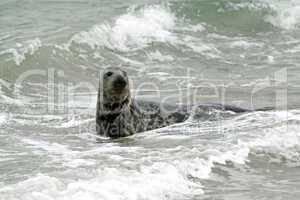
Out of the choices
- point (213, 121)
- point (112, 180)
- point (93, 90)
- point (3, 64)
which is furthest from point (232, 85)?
point (112, 180)

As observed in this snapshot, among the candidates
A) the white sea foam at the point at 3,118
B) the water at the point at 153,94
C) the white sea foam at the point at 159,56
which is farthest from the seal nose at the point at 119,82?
the white sea foam at the point at 159,56

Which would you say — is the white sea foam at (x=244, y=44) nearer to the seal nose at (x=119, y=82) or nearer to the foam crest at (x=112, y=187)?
the seal nose at (x=119, y=82)

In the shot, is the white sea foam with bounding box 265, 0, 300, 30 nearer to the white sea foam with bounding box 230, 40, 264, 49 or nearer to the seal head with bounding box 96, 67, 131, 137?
the white sea foam with bounding box 230, 40, 264, 49

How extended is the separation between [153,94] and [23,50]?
11.3 feet

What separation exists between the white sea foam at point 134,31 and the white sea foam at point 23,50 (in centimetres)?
100

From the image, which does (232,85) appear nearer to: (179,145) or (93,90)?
(93,90)

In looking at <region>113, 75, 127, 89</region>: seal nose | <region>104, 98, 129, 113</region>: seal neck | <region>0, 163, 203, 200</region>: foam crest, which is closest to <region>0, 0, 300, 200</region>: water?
<region>0, 163, 203, 200</region>: foam crest

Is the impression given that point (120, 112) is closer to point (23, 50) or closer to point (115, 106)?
point (115, 106)

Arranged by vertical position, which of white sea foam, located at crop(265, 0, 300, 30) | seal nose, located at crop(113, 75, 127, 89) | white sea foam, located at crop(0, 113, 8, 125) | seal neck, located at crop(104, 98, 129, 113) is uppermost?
white sea foam, located at crop(265, 0, 300, 30)

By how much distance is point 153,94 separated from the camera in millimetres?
10820

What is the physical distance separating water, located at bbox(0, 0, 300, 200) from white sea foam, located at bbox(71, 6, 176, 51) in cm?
3

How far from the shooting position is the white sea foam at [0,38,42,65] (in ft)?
42.1

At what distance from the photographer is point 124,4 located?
18.0m

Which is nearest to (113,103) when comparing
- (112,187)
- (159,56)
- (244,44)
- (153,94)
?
(153,94)
